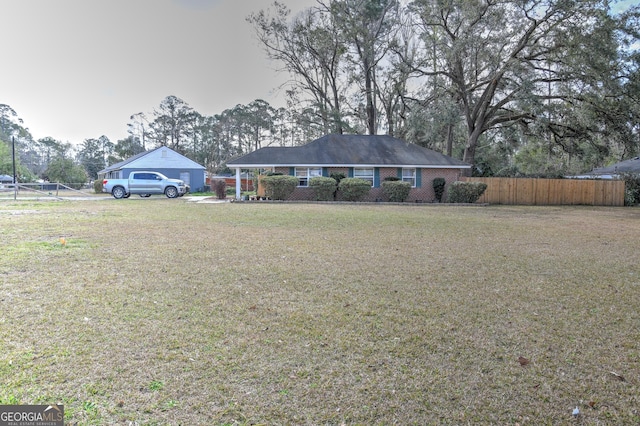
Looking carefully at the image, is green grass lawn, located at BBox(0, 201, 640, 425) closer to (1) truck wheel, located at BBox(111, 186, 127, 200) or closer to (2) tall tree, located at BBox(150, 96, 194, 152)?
(1) truck wheel, located at BBox(111, 186, 127, 200)

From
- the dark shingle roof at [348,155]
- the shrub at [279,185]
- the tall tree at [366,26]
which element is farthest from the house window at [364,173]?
the tall tree at [366,26]

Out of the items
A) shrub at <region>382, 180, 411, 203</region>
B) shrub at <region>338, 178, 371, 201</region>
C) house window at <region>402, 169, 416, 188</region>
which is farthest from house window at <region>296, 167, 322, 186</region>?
house window at <region>402, 169, 416, 188</region>

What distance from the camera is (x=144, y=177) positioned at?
936 inches

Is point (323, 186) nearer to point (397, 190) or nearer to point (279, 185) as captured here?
point (279, 185)

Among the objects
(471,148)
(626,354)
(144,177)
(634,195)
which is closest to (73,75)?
(144,177)

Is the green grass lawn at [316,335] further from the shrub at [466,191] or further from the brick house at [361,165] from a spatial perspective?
the brick house at [361,165]

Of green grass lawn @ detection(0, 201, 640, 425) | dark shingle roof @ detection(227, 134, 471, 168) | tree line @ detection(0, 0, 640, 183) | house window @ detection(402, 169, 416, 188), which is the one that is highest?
tree line @ detection(0, 0, 640, 183)

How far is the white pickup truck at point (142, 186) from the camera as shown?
23.0 m

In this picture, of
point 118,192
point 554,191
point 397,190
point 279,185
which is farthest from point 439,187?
point 118,192

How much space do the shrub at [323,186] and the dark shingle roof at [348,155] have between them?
4.84ft

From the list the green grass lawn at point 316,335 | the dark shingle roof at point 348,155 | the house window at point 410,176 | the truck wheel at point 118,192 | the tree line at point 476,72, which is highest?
the tree line at point 476,72

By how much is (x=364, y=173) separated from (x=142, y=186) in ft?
46.2

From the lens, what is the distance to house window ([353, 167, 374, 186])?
22312 mm

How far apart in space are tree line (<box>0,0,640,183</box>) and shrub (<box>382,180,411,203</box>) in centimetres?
417
